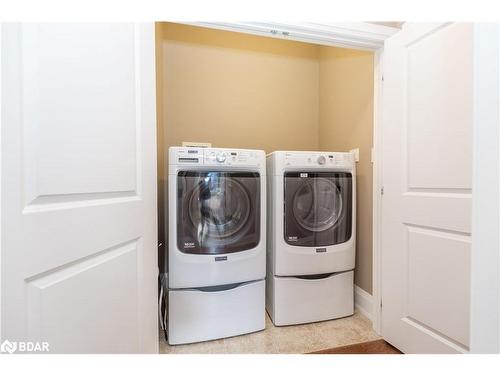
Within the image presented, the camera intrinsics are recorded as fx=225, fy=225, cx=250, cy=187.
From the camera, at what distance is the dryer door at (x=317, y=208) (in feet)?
5.14

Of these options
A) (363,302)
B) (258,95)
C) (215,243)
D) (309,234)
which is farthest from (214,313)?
(258,95)

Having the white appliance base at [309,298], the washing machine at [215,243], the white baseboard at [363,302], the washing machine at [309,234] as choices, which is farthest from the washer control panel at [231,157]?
the white baseboard at [363,302]

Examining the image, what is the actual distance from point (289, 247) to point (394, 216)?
68 centimetres

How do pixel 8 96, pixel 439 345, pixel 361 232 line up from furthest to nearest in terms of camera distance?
pixel 361 232 < pixel 439 345 < pixel 8 96

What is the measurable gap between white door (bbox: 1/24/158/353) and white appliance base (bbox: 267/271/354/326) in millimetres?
900

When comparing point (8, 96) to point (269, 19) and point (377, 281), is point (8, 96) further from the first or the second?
point (377, 281)

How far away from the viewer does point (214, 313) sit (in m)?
1.44

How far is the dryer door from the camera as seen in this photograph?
1565 millimetres

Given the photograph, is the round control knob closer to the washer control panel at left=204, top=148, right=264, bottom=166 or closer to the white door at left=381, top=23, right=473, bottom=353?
the washer control panel at left=204, top=148, right=264, bottom=166

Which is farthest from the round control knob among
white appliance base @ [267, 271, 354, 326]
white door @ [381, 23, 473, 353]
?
white door @ [381, 23, 473, 353]

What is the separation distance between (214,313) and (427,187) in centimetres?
143

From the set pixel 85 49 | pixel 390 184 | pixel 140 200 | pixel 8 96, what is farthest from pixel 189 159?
pixel 390 184

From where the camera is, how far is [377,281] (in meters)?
1.52

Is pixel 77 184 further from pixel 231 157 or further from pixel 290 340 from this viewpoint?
pixel 290 340
